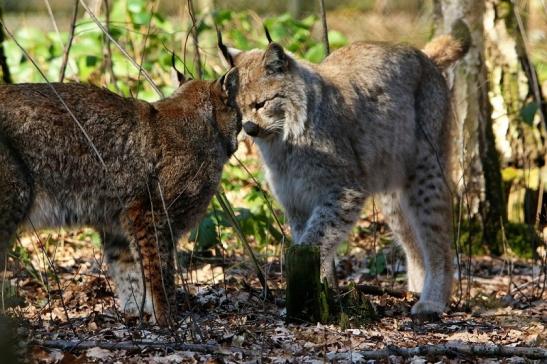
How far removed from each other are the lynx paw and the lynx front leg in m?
0.56

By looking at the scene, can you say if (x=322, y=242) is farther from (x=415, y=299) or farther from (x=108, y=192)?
(x=108, y=192)

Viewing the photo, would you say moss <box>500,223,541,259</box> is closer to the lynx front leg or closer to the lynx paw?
the lynx paw

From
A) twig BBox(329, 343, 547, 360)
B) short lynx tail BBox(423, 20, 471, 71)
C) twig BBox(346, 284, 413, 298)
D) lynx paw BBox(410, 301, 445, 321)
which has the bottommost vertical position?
twig BBox(329, 343, 547, 360)

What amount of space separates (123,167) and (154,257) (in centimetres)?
53

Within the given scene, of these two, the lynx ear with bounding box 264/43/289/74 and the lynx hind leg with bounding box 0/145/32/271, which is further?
the lynx ear with bounding box 264/43/289/74

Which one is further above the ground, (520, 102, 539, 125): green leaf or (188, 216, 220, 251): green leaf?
(520, 102, 539, 125): green leaf

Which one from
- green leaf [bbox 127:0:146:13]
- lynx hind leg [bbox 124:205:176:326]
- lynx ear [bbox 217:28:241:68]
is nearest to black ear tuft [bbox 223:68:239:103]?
lynx ear [bbox 217:28:241:68]

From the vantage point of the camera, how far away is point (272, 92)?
6.29m

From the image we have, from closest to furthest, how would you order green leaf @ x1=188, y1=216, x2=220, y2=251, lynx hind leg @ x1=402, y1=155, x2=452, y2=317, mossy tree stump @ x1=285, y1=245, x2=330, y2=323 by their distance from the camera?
mossy tree stump @ x1=285, y1=245, x2=330, y2=323
lynx hind leg @ x1=402, y1=155, x2=452, y2=317
green leaf @ x1=188, y1=216, x2=220, y2=251

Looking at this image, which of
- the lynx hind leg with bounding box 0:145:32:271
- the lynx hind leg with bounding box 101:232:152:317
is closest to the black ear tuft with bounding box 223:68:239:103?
the lynx hind leg with bounding box 101:232:152:317

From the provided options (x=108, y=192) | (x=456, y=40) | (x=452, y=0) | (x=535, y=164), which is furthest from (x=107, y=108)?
(x=535, y=164)

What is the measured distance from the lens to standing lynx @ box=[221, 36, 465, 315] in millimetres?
6219

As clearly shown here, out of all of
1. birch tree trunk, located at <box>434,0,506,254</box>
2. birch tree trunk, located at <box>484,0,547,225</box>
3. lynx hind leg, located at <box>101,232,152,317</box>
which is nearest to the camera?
lynx hind leg, located at <box>101,232,152,317</box>

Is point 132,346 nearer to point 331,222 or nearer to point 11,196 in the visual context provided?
point 11,196
